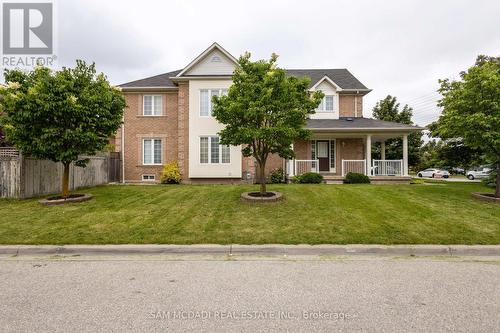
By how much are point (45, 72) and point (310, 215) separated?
32.1 feet

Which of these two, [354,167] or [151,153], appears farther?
[151,153]

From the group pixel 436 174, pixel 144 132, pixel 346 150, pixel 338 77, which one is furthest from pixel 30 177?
pixel 436 174

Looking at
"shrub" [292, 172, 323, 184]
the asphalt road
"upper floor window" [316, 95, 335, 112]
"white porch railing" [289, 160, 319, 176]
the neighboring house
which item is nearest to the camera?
the asphalt road

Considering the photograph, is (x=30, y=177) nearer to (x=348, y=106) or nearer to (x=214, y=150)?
(x=214, y=150)

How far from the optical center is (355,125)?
1673 cm

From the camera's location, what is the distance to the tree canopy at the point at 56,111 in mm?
8477

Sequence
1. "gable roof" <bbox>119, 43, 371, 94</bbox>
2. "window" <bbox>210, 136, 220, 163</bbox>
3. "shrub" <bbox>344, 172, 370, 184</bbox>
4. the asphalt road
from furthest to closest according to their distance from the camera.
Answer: "window" <bbox>210, 136, 220, 163</bbox>
"gable roof" <bbox>119, 43, 371, 94</bbox>
"shrub" <bbox>344, 172, 370, 184</bbox>
the asphalt road

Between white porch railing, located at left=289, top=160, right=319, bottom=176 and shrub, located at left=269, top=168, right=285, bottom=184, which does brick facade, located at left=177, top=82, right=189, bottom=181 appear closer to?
shrub, located at left=269, top=168, right=285, bottom=184

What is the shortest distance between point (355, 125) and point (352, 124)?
0.94ft

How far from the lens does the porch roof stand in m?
15.7

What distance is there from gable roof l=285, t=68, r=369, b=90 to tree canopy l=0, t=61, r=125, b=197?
47.1ft

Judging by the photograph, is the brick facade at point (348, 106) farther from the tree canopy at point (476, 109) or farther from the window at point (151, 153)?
the window at point (151, 153)

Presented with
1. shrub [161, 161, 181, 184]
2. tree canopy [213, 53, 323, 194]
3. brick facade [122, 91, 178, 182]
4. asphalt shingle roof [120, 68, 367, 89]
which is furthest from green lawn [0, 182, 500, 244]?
asphalt shingle roof [120, 68, 367, 89]

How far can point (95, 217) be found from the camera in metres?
7.61
